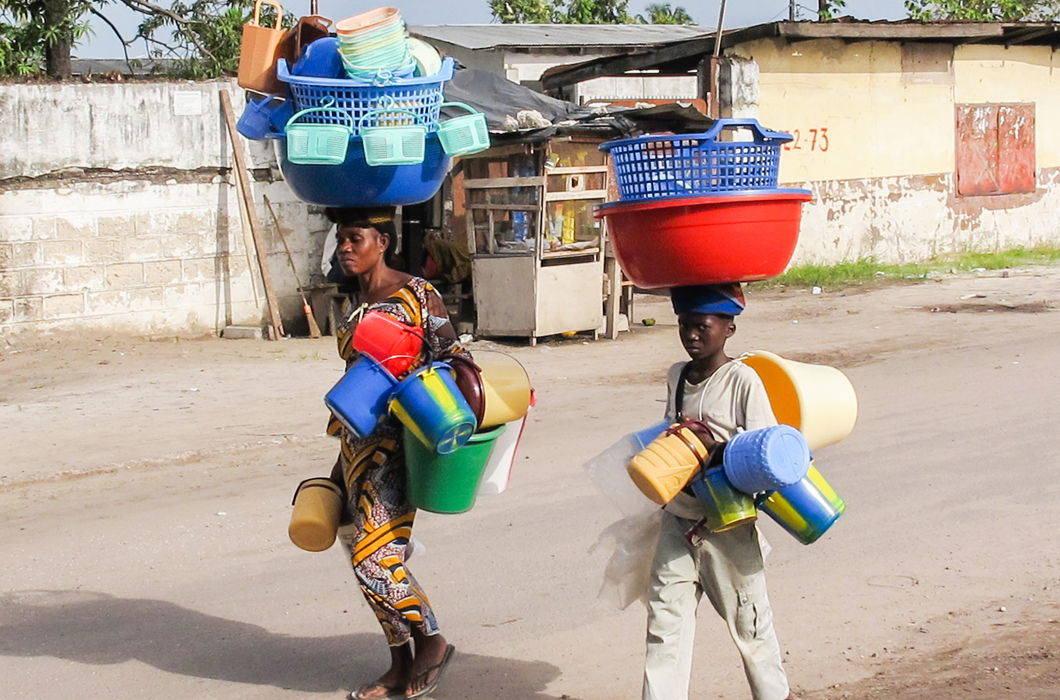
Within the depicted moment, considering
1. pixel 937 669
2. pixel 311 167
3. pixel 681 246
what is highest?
pixel 311 167

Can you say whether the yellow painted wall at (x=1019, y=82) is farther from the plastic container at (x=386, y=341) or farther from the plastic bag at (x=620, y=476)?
the plastic container at (x=386, y=341)

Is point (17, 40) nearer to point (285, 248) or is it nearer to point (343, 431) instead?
point (285, 248)

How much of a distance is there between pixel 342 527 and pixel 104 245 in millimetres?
8043

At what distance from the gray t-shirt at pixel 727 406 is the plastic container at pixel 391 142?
3.31 ft

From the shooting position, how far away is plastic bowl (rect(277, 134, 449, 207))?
3.66 meters

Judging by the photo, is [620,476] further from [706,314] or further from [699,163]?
[699,163]

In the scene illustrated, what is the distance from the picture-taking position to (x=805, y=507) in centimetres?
340

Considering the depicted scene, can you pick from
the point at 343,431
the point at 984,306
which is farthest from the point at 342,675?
the point at 984,306

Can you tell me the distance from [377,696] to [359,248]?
136 cm

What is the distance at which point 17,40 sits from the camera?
1459 centimetres

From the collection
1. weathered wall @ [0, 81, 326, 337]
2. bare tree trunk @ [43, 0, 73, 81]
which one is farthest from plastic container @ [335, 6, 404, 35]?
bare tree trunk @ [43, 0, 73, 81]

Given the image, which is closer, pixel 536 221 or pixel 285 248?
pixel 536 221

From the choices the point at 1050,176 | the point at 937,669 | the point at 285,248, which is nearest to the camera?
the point at 937,669

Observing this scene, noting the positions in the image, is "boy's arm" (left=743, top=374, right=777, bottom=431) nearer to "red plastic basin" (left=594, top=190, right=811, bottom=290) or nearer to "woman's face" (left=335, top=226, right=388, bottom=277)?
"red plastic basin" (left=594, top=190, right=811, bottom=290)
